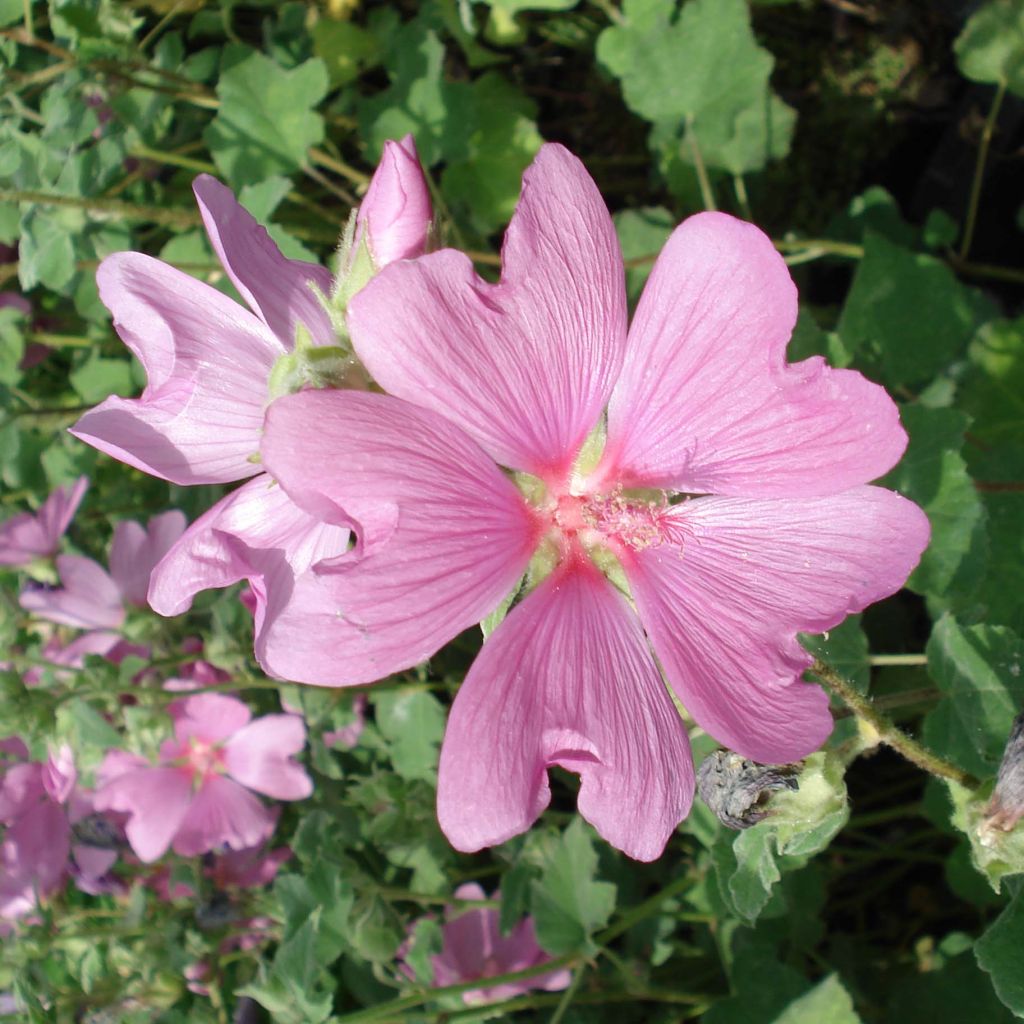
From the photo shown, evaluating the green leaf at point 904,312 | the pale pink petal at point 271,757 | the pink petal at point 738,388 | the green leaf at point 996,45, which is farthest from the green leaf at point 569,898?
the green leaf at point 996,45

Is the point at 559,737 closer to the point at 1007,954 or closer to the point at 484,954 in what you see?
the point at 1007,954

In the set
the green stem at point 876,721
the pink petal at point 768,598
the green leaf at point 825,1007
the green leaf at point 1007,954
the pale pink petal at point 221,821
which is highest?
the pink petal at point 768,598

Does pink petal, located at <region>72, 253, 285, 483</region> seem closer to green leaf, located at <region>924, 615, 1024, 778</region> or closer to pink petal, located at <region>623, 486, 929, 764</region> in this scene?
pink petal, located at <region>623, 486, 929, 764</region>

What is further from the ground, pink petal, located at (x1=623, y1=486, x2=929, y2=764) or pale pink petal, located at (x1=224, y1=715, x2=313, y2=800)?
pink petal, located at (x1=623, y1=486, x2=929, y2=764)

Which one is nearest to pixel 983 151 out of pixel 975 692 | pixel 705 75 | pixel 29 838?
pixel 705 75

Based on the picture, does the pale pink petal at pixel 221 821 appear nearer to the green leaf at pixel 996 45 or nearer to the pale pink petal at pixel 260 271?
the pale pink petal at pixel 260 271

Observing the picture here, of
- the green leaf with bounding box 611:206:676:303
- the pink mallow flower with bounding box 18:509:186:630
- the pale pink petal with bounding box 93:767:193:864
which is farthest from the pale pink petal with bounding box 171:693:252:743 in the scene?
the green leaf with bounding box 611:206:676:303
